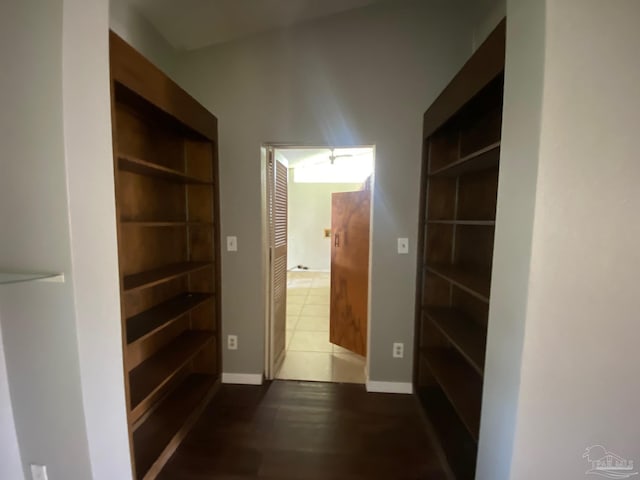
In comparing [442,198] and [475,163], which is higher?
[475,163]

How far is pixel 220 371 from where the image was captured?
2.32 m

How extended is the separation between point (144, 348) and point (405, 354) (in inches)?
75.1

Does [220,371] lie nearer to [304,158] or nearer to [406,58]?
[406,58]

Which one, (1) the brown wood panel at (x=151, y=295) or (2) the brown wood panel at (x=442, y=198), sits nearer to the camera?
(1) the brown wood panel at (x=151, y=295)

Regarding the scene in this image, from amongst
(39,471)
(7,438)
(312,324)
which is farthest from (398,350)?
(7,438)

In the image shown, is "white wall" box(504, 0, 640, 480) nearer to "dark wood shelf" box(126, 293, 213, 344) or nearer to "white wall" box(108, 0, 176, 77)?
"dark wood shelf" box(126, 293, 213, 344)

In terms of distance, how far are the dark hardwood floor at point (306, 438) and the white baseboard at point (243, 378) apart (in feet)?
0.17

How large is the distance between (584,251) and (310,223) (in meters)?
6.37

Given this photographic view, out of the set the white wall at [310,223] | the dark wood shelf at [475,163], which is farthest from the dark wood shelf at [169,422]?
the white wall at [310,223]

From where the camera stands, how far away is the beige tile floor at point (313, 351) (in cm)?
251

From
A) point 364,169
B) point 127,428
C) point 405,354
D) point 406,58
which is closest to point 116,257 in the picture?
point 127,428

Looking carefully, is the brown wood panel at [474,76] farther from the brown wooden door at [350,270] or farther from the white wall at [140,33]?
the white wall at [140,33]

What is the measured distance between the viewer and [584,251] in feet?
2.76

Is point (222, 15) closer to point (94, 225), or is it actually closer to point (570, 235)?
point (94, 225)
